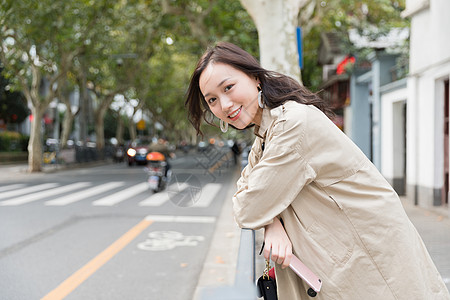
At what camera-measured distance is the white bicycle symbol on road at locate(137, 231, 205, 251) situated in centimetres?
636

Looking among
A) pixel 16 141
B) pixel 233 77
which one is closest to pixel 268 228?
pixel 233 77

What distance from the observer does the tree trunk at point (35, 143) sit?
20016 millimetres

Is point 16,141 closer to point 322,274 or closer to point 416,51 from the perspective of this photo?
point 416,51

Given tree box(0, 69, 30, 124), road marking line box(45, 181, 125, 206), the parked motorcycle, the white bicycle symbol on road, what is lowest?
the white bicycle symbol on road

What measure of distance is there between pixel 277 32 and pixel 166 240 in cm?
404

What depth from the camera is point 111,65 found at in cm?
2634

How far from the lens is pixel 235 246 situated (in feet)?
20.5

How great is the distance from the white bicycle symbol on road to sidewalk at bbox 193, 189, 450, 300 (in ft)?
1.08

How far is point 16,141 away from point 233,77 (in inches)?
1282

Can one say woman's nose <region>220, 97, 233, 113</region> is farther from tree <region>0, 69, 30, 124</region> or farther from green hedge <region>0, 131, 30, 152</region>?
tree <region>0, 69, 30, 124</region>

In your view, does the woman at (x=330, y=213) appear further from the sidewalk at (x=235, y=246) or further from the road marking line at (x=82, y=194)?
the road marking line at (x=82, y=194)

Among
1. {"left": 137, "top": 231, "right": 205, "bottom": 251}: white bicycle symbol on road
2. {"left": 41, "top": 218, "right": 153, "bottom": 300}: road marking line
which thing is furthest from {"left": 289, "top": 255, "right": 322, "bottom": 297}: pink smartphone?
{"left": 137, "top": 231, "right": 205, "bottom": 251}: white bicycle symbol on road

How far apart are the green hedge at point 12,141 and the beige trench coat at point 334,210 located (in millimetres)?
30841

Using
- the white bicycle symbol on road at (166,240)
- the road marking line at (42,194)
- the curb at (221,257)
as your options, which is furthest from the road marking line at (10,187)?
the white bicycle symbol on road at (166,240)
